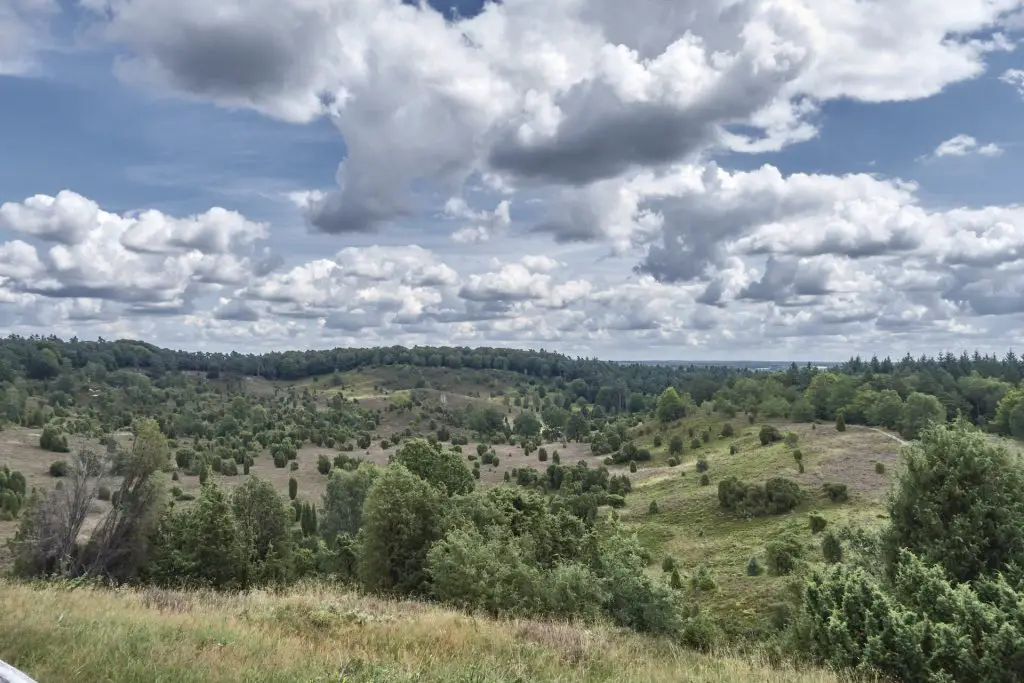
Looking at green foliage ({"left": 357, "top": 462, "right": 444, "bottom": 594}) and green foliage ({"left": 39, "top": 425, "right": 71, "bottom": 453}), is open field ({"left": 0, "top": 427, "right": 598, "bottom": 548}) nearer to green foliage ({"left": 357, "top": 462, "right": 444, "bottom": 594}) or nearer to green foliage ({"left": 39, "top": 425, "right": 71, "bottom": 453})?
green foliage ({"left": 39, "top": 425, "right": 71, "bottom": 453})

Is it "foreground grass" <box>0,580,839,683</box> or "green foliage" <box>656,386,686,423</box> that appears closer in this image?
"foreground grass" <box>0,580,839,683</box>

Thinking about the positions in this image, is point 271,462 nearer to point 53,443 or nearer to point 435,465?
point 53,443

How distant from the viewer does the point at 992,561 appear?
2719cm

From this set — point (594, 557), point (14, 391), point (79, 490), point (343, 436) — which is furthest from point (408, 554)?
point (14, 391)

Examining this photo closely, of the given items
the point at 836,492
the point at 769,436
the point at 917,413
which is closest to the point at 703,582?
the point at 836,492

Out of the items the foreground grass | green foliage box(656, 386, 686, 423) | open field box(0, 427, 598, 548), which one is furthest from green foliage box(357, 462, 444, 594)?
green foliage box(656, 386, 686, 423)

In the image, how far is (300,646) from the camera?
1135cm

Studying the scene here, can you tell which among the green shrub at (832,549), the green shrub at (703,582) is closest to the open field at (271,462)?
the green shrub at (703,582)

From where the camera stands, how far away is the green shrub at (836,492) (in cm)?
7125

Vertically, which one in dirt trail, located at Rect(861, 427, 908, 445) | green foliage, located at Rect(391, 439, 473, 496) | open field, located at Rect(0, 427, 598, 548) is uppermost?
green foliage, located at Rect(391, 439, 473, 496)

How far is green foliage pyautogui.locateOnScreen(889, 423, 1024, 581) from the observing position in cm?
2695

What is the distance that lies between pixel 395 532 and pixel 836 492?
54.5 m

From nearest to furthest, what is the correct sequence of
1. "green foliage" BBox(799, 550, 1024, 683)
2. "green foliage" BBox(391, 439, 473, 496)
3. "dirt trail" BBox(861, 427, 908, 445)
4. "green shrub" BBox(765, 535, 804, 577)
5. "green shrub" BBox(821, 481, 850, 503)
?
"green foliage" BBox(799, 550, 1024, 683), "green foliage" BBox(391, 439, 473, 496), "green shrub" BBox(765, 535, 804, 577), "green shrub" BBox(821, 481, 850, 503), "dirt trail" BBox(861, 427, 908, 445)

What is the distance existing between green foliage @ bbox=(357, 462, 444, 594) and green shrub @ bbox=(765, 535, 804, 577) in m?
29.5
